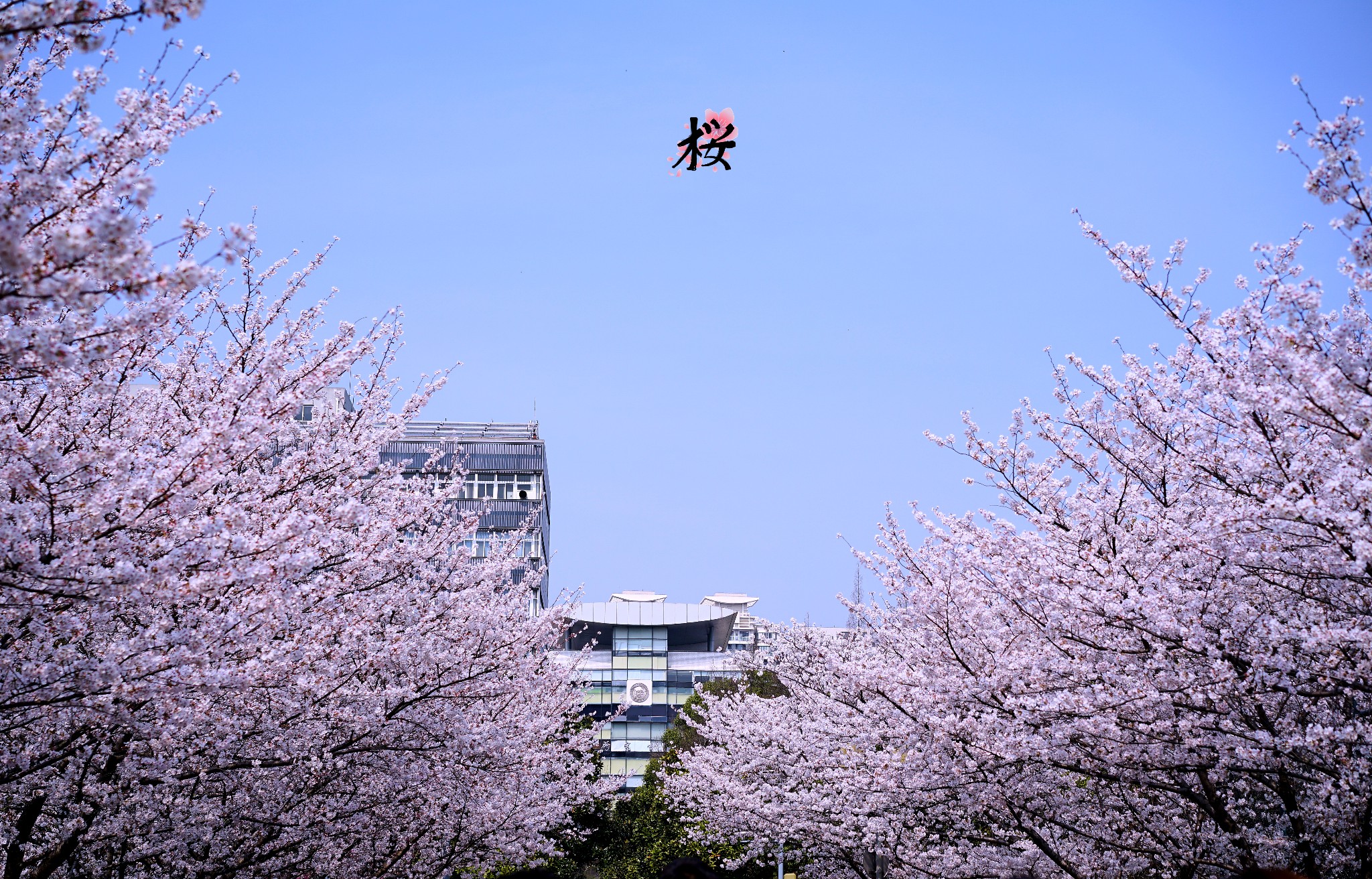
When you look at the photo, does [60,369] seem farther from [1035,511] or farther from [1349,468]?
[1035,511]

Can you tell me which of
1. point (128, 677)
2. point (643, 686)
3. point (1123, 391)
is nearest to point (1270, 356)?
point (1123, 391)

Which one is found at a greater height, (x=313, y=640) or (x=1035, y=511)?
(x=1035, y=511)

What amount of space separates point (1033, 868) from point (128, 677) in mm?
9234

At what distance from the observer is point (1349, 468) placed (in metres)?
5.74

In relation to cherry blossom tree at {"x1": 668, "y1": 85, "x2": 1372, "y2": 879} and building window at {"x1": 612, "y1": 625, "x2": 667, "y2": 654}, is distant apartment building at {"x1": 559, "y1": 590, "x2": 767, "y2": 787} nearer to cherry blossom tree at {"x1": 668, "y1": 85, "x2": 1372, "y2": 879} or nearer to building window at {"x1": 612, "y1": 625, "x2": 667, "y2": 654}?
building window at {"x1": 612, "y1": 625, "x2": 667, "y2": 654}

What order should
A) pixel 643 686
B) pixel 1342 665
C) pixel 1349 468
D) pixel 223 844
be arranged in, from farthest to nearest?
pixel 643 686 < pixel 223 844 < pixel 1342 665 < pixel 1349 468

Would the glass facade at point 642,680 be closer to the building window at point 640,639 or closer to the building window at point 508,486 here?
the building window at point 640,639

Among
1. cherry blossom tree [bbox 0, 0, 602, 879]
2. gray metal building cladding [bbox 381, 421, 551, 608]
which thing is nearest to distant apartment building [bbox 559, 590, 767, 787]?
gray metal building cladding [bbox 381, 421, 551, 608]

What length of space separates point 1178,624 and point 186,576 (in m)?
6.18

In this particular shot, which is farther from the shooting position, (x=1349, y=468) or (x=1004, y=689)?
(x=1004, y=689)

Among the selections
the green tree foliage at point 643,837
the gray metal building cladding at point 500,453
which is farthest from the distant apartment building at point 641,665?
the green tree foliage at point 643,837

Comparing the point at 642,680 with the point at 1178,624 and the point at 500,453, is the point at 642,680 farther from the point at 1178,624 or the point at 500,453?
the point at 1178,624

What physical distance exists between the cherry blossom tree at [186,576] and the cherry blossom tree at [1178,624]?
4646 mm

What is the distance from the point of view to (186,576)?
5.51 meters
